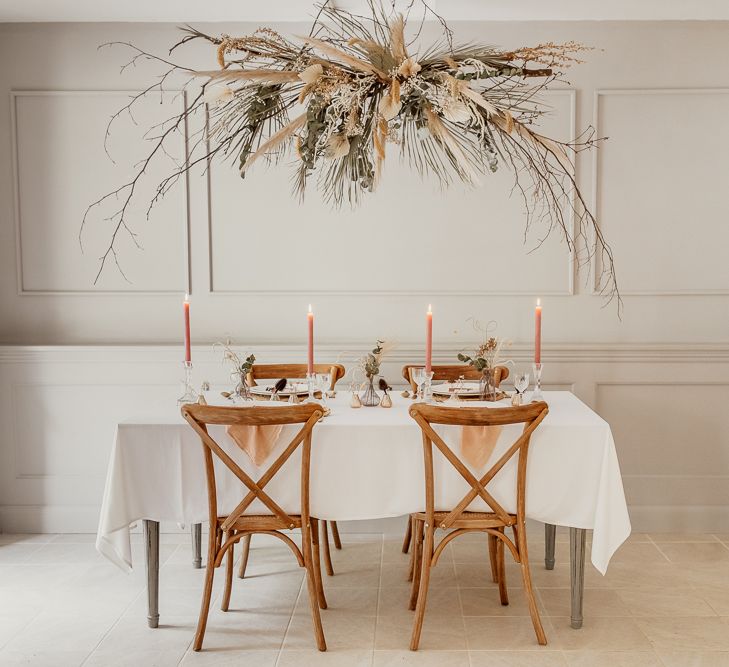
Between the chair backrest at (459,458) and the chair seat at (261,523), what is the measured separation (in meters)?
0.46

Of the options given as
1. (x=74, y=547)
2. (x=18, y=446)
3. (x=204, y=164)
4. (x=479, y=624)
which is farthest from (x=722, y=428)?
(x=18, y=446)

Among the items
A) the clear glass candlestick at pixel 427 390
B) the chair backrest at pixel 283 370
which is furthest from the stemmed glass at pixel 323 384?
the clear glass candlestick at pixel 427 390

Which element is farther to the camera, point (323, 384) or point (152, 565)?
point (323, 384)

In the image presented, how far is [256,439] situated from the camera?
2.61 meters

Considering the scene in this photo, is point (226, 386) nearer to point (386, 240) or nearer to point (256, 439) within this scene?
point (386, 240)

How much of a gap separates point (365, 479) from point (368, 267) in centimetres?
152

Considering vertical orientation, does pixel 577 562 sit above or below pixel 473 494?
below

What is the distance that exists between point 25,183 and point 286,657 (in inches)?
107

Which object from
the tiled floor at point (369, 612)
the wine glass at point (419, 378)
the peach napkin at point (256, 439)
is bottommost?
the tiled floor at point (369, 612)

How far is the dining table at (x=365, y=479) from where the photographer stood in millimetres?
2654

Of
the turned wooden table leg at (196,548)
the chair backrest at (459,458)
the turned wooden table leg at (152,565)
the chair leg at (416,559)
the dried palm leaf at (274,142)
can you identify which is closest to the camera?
the dried palm leaf at (274,142)

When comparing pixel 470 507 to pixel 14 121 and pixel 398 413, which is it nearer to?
pixel 398 413

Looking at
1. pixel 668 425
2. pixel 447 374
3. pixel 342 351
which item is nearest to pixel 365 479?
pixel 447 374

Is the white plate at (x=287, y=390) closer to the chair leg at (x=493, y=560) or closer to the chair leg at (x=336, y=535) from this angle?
the chair leg at (x=336, y=535)
